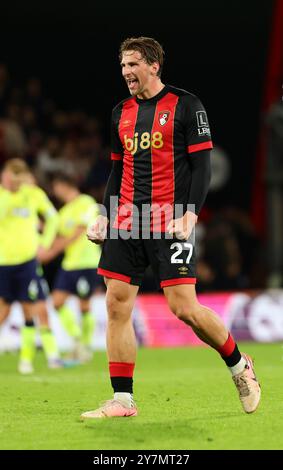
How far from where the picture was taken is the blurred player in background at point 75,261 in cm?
1262

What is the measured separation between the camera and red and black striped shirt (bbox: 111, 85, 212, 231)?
257 inches

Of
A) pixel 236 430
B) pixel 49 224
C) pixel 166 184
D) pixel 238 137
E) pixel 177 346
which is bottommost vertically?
pixel 177 346

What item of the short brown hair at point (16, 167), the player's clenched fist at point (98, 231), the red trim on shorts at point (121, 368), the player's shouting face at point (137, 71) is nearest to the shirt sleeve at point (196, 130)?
the player's shouting face at point (137, 71)

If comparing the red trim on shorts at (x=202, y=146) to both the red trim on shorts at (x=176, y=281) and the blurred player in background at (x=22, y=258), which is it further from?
the blurred player in background at (x=22, y=258)

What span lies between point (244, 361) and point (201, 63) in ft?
49.4

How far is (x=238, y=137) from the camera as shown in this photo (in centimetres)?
2127

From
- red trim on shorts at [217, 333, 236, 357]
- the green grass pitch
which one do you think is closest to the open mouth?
red trim on shorts at [217, 333, 236, 357]

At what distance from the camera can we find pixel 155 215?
6.64m

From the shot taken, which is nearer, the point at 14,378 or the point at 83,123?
the point at 14,378

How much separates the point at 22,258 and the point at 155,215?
493 cm

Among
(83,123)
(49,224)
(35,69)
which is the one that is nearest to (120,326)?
(49,224)

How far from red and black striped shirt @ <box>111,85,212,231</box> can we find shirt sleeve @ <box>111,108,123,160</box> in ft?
0.17
